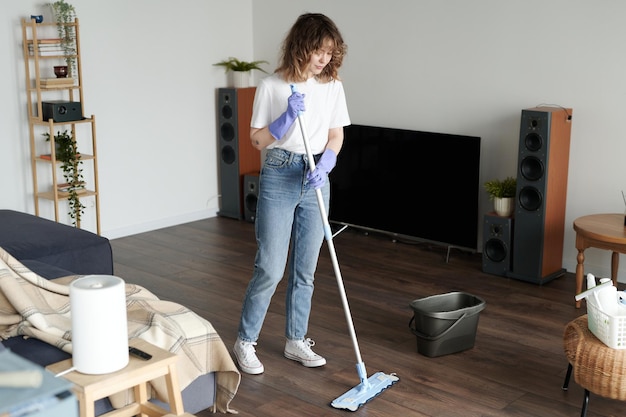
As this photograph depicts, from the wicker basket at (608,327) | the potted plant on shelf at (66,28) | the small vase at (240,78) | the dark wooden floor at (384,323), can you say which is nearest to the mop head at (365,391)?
the dark wooden floor at (384,323)

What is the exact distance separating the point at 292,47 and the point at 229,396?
4.42ft

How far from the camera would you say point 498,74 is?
16.6 feet

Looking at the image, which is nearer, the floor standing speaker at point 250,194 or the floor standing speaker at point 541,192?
the floor standing speaker at point 541,192

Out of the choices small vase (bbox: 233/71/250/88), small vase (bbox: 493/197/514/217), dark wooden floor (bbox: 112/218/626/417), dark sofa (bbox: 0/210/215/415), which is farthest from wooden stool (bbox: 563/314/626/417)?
small vase (bbox: 233/71/250/88)

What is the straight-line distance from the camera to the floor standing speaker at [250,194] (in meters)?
6.07

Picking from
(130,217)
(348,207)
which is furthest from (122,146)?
(348,207)

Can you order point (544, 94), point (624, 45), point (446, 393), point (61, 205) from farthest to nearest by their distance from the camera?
point (61, 205), point (544, 94), point (624, 45), point (446, 393)

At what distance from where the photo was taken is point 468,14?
5141 millimetres

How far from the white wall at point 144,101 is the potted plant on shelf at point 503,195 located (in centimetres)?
238

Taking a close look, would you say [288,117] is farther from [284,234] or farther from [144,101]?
[144,101]

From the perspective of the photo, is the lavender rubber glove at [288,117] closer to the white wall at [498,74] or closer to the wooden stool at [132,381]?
the wooden stool at [132,381]

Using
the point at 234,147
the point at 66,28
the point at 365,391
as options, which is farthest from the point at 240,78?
the point at 365,391

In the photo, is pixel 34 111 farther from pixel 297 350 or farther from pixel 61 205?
pixel 297 350

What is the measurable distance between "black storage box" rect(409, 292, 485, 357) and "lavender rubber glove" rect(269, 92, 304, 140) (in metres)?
1.03
